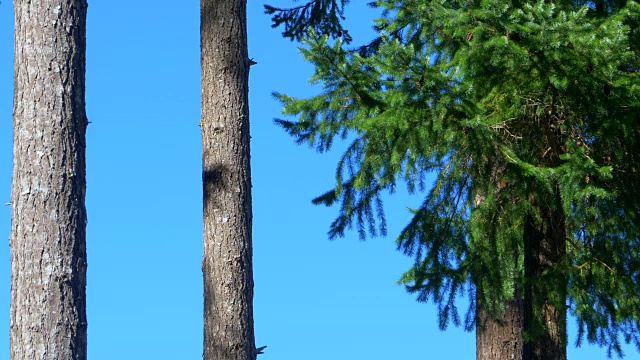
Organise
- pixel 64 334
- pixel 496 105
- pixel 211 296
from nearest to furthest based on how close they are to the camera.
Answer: pixel 64 334, pixel 211 296, pixel 496 105

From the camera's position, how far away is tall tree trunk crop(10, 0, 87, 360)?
18.6 feet

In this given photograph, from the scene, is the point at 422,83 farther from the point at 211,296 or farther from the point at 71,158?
the point at 71,158

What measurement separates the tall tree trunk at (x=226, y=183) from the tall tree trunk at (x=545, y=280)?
3.49 metres

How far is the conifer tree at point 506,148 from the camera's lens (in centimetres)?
785

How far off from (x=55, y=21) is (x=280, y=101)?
12.7ft

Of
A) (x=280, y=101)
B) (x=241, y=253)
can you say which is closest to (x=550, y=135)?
(x=280, y=101)

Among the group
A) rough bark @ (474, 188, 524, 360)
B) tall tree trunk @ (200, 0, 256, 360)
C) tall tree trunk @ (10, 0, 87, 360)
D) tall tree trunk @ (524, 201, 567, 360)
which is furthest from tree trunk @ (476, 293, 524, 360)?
tall tree trunk @ (10, 0, 87, 360)

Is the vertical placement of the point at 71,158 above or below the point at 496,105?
below

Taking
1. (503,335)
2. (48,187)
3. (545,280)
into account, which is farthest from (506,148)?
(48,187)

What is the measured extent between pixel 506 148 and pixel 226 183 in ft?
9.48

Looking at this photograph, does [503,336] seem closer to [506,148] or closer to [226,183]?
[506,148]

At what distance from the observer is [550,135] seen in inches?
352

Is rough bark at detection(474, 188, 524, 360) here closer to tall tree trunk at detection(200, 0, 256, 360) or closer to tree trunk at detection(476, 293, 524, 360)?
tree trunk at detection(476, 293, 524, 360)

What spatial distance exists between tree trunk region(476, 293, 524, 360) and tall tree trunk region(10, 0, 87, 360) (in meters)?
5.53
